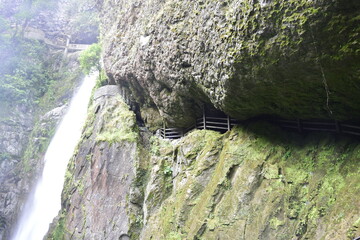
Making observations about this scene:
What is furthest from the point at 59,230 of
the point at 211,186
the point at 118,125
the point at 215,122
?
the point at 215,122

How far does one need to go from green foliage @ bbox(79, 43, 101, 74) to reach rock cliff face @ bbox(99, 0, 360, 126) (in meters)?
9.19

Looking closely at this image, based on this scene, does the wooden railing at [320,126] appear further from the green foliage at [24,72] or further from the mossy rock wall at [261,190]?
the green foliage at [24,72]

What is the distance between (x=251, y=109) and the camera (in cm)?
759

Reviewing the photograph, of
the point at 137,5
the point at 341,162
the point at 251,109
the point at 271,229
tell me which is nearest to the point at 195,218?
the point at 271,229

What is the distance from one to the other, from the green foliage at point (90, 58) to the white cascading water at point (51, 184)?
3487mm

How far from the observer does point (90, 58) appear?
19.1 meters

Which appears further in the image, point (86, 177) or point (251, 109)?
point (86, 177)

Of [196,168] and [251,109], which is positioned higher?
Answer: [251,109]

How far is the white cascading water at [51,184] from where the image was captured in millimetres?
16891

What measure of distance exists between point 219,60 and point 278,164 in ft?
9.82

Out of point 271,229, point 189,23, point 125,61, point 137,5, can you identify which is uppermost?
point 137,5

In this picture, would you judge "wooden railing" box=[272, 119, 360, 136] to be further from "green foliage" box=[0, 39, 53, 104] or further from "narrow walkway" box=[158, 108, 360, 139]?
"green foliage" box=[0, 39, 53, 104]

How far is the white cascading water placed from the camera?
1689 centimetres

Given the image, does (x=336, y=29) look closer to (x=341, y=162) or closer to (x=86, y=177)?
(x=341, y=162)
